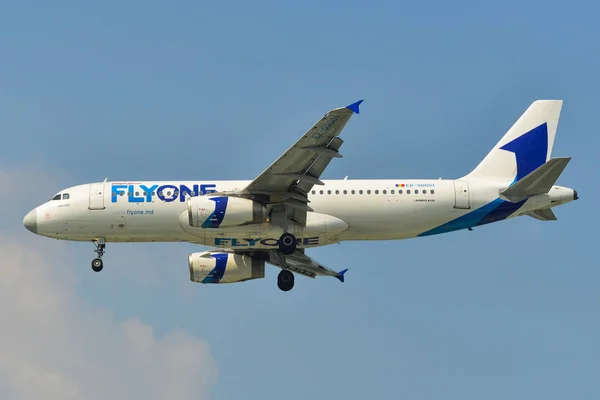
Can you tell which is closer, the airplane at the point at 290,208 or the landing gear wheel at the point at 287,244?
the airplane at the point at 290,208

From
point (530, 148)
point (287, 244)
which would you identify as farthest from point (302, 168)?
point (530, 148)

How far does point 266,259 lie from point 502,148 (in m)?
12.6

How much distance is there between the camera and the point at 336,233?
2025 inches

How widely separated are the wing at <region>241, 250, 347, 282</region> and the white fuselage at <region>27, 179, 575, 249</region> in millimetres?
3945

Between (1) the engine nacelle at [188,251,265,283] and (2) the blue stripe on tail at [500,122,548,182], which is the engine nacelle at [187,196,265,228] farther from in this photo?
(2) the blue stripe on tail at [500,122,548,182]

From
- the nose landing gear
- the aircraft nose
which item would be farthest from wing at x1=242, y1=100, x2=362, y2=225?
the aircraft nose

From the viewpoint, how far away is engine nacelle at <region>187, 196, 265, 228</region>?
161 feet

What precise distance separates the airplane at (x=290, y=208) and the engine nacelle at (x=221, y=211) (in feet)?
0.14

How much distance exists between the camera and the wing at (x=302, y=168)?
45531mm

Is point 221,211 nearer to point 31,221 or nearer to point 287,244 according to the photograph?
point 287,244

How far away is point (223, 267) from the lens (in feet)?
183

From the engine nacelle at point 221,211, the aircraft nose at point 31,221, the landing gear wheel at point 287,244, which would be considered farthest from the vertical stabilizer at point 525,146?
the aircraft nose at point 31,221

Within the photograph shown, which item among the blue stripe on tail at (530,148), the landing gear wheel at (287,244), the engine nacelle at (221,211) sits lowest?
the landing gear wheel at (287,244)

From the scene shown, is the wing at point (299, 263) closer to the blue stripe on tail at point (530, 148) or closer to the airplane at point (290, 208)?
the airplane at point (290, 208)
